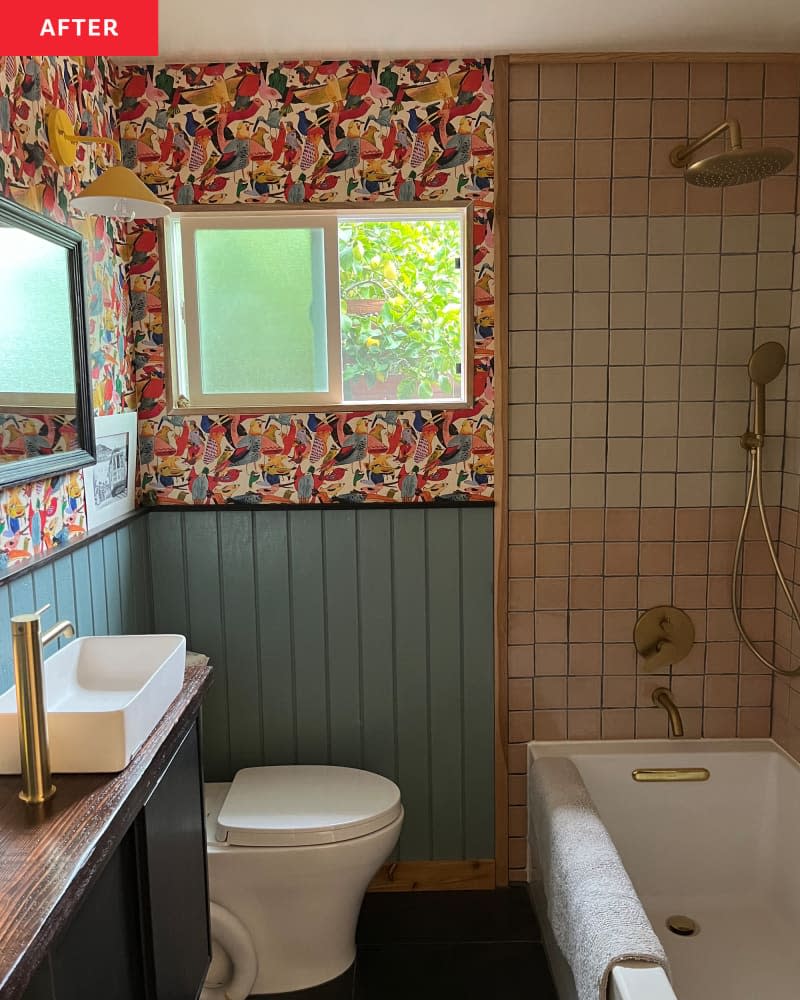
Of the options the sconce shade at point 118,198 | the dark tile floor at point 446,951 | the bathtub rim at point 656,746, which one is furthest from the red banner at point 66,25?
the dark tile floor at point 446,951

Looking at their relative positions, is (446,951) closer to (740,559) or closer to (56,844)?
(740,559)

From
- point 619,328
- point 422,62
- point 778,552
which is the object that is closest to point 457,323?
point 619,328

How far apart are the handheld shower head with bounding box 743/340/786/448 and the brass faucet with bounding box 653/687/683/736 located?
804mm

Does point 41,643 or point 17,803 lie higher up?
point 41,643

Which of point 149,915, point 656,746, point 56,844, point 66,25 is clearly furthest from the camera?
point 656,746

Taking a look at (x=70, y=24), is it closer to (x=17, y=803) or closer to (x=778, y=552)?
(x=17, y=803)

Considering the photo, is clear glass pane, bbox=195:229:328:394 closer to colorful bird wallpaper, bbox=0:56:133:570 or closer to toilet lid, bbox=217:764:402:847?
colorful bird wallpaper, bbox=0:56:133:570

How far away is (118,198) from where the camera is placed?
182 cm

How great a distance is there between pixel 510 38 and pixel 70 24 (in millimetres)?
1185

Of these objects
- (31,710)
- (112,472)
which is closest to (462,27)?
(112,472)

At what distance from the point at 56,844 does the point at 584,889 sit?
46.0 inches

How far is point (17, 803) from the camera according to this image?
125 centimetres

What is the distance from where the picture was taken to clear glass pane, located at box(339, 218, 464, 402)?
2557 millimetres

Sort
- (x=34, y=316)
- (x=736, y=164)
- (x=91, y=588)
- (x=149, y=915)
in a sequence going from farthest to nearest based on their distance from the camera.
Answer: (x=91, y=588)
(x=736, y=164)
(x=34, y=316)
(x=149, y=915)
